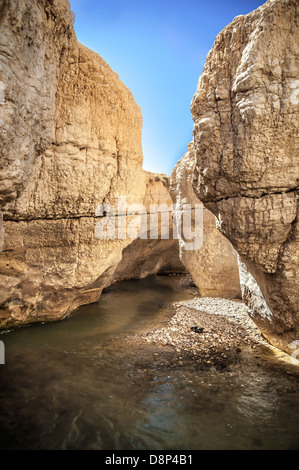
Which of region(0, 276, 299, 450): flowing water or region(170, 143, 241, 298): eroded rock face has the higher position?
region(170, 143, 241, 298): eroded rock face

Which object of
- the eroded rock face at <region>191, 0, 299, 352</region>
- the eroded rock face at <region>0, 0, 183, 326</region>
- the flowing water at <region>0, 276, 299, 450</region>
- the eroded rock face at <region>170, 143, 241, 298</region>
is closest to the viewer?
the flowing water at <region>0, 276, 299, 450</region>

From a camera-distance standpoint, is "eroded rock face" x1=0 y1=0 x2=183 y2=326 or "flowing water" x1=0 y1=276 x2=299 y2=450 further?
"eroded rock face" x1=0 y1=0 x2=183 y2=326

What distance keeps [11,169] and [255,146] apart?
9.96 ft

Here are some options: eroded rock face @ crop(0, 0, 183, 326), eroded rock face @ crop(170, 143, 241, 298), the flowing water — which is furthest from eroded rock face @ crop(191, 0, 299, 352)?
eroded rock face @ crop(170, 143, 241, 298)

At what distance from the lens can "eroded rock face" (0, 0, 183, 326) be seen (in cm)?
393

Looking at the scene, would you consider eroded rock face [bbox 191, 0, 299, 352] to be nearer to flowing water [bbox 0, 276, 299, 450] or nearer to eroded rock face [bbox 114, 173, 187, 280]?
flowing water [bbox 0, 276, 299, 450]

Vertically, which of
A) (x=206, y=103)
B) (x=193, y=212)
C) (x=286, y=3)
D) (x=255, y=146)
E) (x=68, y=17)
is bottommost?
(x=193, y=212)

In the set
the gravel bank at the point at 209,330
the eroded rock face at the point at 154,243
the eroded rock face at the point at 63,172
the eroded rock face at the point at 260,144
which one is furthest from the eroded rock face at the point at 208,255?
the eroded rock face at the point at 260,144

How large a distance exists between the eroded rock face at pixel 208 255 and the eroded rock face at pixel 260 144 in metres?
3.61

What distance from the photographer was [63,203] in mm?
5383

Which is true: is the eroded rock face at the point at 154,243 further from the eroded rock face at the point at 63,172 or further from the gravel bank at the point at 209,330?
the gravel bank at the point at 209,330

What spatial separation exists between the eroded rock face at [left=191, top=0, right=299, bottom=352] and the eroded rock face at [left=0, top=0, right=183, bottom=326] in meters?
2.36
